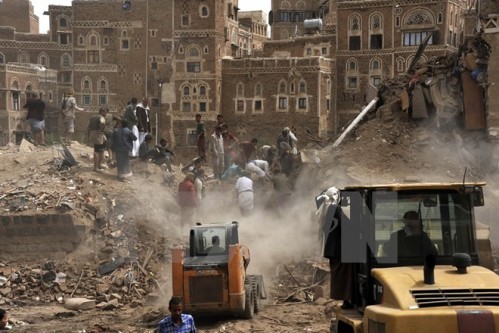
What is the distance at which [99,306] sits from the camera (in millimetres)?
17281

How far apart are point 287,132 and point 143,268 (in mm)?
6360

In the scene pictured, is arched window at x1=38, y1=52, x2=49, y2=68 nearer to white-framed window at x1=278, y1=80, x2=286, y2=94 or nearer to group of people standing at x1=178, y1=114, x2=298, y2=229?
white-framed window at x1=278, y1=80, x2=286, y2=94

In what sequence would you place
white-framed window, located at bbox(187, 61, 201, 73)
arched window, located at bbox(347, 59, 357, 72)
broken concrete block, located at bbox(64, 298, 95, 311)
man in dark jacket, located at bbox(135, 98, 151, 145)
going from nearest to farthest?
broken concrete block, located at bbox(64, 298, 95, 311) < man in dark jacket, located at bbox(135, 98, 151, 145) < white-framed window, located at bbox(187, 61, 201, 73) < arched window, located at bbox(347, 59, 357, 72)

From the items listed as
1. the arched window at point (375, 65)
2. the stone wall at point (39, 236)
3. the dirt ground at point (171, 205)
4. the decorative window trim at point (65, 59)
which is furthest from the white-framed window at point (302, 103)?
the stone wall at point (39, 236)

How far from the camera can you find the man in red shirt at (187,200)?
62.9 feet

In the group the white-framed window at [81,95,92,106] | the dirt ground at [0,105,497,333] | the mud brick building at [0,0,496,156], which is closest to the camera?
the dirt ground at [0,105,497,333]

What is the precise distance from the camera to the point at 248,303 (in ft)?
47.0

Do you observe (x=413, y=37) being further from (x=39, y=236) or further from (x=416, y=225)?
(x=416, y=225)

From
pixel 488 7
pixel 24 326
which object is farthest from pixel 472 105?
pixel 24 326

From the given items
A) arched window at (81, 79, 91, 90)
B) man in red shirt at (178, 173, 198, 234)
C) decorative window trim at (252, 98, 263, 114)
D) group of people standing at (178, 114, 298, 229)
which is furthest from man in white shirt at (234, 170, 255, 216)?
arched window at (81, 79, 91, 90)

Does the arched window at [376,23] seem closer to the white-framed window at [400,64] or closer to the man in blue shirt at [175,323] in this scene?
the white-framed window at [400,64]

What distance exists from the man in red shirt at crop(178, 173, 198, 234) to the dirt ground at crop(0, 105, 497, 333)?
0.51 m

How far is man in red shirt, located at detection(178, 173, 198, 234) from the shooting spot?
19.2m

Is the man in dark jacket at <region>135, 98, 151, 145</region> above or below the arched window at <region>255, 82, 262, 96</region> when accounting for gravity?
below
